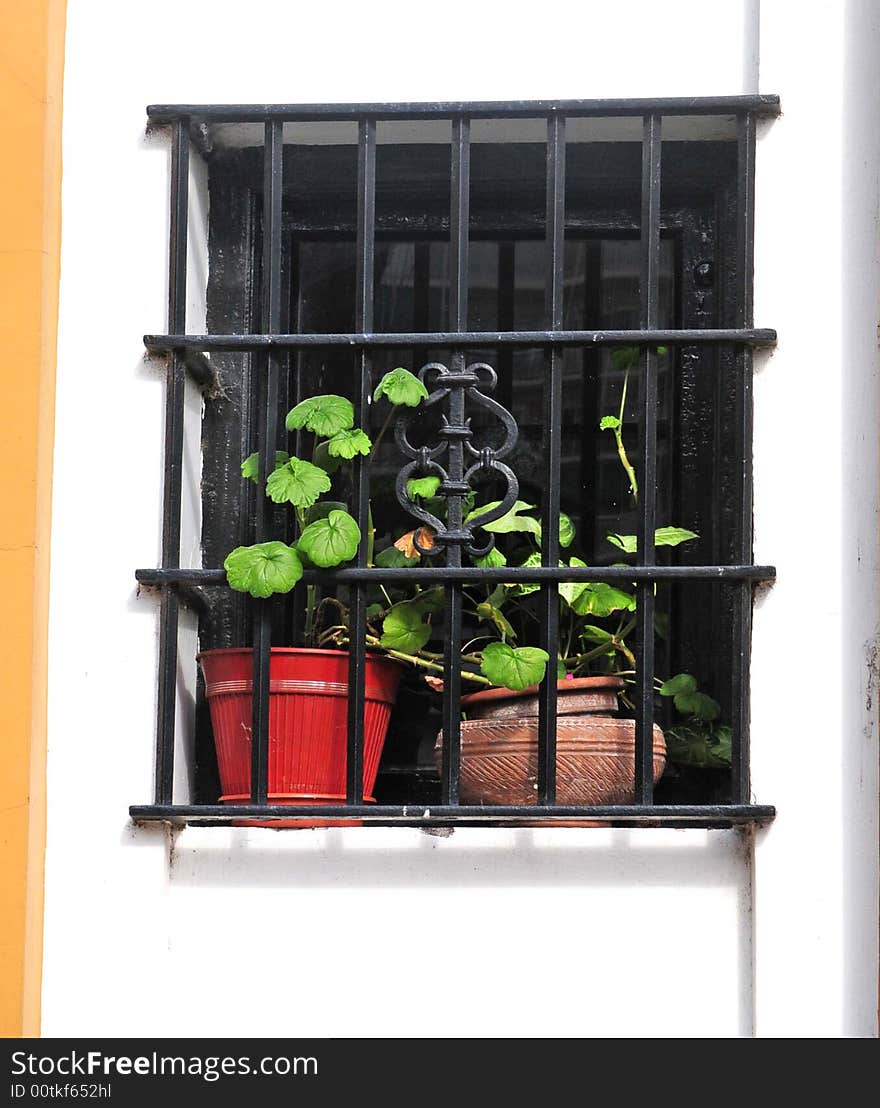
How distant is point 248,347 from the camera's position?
297cm

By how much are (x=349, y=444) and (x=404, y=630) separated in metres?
0.35

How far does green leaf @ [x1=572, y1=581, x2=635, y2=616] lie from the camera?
2.99 m

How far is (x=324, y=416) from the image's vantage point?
2.96 meters

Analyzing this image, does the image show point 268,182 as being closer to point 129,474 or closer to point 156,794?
point 129,474

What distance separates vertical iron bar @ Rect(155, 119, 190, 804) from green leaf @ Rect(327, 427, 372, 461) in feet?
0.93

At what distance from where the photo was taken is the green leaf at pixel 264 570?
287 cm

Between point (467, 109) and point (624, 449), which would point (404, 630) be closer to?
point (624, 449)

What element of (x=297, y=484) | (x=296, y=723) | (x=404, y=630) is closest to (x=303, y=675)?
(x=296, y=723)

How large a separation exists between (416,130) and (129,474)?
89cm

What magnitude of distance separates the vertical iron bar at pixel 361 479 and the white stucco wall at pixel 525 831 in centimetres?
15

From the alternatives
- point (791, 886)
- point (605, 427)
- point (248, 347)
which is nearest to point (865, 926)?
point (791, 886)

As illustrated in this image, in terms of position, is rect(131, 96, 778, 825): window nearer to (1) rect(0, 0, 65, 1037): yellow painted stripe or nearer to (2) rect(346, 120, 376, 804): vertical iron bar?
(2) rect(346, 120, 376, 804): vertical iron bar

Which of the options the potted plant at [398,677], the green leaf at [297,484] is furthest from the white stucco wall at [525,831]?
the green leaf at [297,484]

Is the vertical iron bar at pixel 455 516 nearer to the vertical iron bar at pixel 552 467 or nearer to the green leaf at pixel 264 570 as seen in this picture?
the vertical iron bar at pixel 552 467
